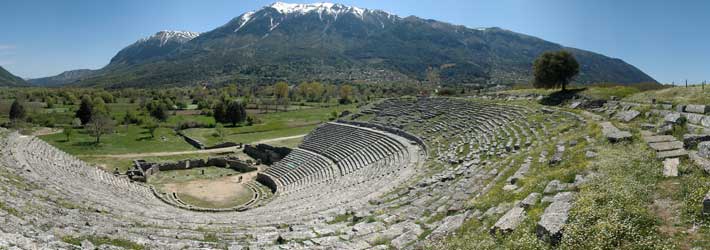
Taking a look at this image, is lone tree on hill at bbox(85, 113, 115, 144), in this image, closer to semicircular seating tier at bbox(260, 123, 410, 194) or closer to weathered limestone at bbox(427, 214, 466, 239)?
semicircular seating tier at bbox(260, 123, 410, 194)

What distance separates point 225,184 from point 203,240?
86.6 feet

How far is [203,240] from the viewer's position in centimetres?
1198

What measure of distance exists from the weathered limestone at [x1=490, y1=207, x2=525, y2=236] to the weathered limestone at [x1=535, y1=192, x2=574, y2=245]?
0.63 metres

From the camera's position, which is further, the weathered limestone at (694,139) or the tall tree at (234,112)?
the tall tree at (234,112)

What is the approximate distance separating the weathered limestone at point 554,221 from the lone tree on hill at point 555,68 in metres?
31.5

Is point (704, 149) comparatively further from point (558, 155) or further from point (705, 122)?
point (705, 122)

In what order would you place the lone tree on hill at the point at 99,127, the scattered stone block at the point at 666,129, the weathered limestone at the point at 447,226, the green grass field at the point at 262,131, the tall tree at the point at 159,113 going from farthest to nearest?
the tall tree at the point at 159,113
the green grass field at the point at 262,131
the lone tree on hill at the point at 99,127
the scattered stone block at the point at 666,129
the weathered limestone at the point at 447,226

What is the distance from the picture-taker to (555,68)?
3678 centimetres

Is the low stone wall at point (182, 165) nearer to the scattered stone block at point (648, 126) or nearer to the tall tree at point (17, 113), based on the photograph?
the scattered stone block at point (648, 126)

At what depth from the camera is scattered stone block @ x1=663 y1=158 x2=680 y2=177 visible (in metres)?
9.23

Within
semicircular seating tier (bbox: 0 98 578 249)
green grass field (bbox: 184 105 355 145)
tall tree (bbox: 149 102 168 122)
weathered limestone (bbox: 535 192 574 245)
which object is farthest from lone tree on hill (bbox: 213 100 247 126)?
weathered limestone (bbox: 535 192 574 245)

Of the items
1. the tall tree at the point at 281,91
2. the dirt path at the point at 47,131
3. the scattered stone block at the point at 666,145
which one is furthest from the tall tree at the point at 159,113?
the scattered stone block at the point at 666,145

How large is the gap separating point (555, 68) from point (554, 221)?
3333 cm

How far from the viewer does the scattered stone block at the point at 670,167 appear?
9234 mm
